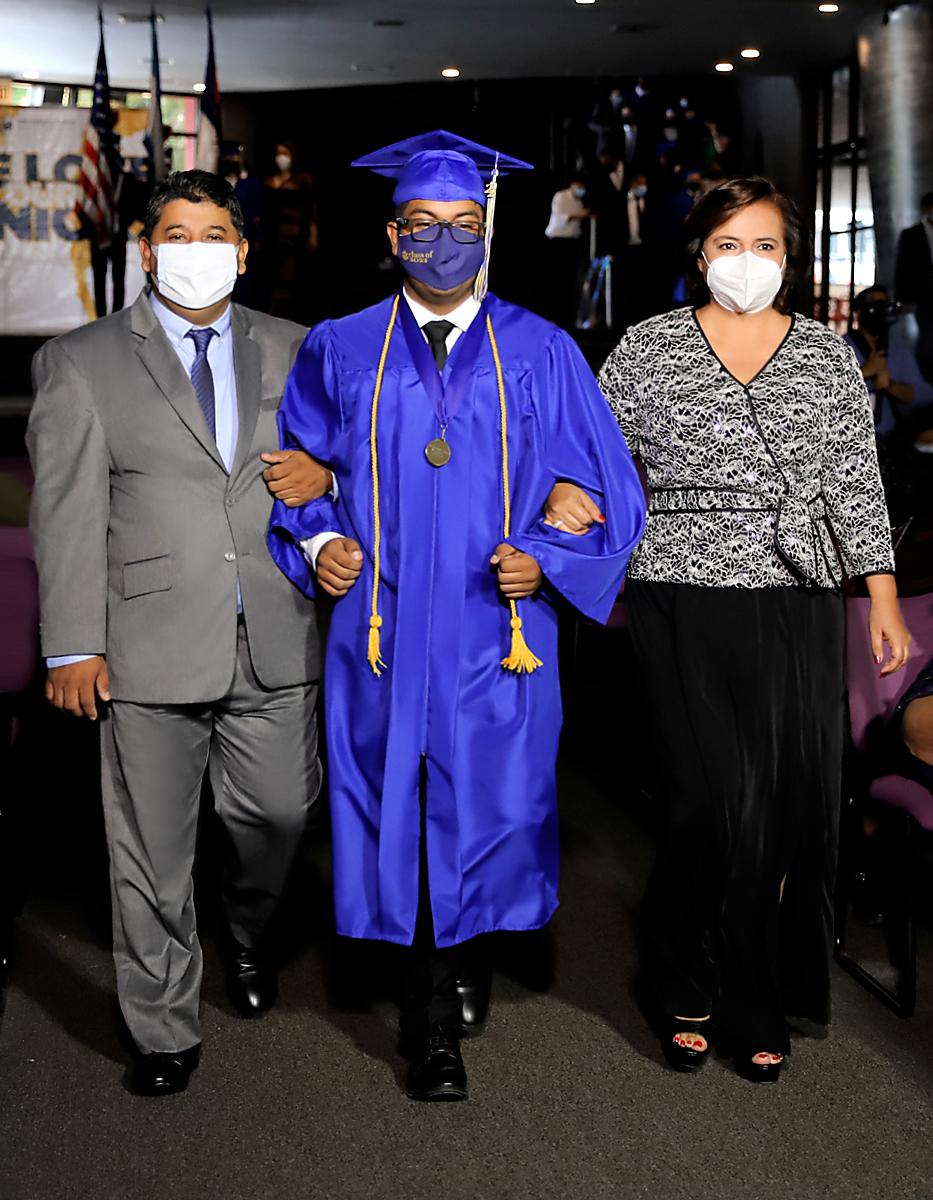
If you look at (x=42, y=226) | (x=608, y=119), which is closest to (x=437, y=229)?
(x=42, y=226)

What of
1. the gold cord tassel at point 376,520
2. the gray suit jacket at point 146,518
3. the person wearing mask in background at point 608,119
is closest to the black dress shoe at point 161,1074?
the gray suit jacket at point 146,518

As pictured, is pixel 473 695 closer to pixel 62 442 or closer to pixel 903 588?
pixel 62 442

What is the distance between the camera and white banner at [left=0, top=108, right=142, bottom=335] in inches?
602

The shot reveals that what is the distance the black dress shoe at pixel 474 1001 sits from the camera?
302cm

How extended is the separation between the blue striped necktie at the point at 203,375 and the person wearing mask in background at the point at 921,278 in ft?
28.1

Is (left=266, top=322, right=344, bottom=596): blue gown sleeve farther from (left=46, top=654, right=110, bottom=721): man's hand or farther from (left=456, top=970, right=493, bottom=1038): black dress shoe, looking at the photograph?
(left=456, top=970, right=493, bottom=1038): black dress shoe

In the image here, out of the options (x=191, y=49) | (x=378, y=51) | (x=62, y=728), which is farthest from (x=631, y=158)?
(x=62, y=728)

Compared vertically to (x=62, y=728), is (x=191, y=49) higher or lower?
higher

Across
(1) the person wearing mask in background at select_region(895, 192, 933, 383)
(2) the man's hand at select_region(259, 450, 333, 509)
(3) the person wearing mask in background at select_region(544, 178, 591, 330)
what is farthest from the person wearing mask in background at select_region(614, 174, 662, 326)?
(2) the man's hand at select_region(259, 450, 333, 509)

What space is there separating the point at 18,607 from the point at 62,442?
1.47 metres

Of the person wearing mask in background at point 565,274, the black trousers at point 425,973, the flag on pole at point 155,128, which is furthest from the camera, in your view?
the person wearing mask in background at point 565,274

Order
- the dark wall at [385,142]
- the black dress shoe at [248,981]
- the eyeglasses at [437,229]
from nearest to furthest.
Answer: the eyeglasses at [437,229] < the black dress shoe at [248,981] < the dark wall at [385,142]

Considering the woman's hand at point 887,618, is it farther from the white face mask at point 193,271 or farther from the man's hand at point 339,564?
the white face mask at point 193,271

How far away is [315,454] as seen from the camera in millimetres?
2773
